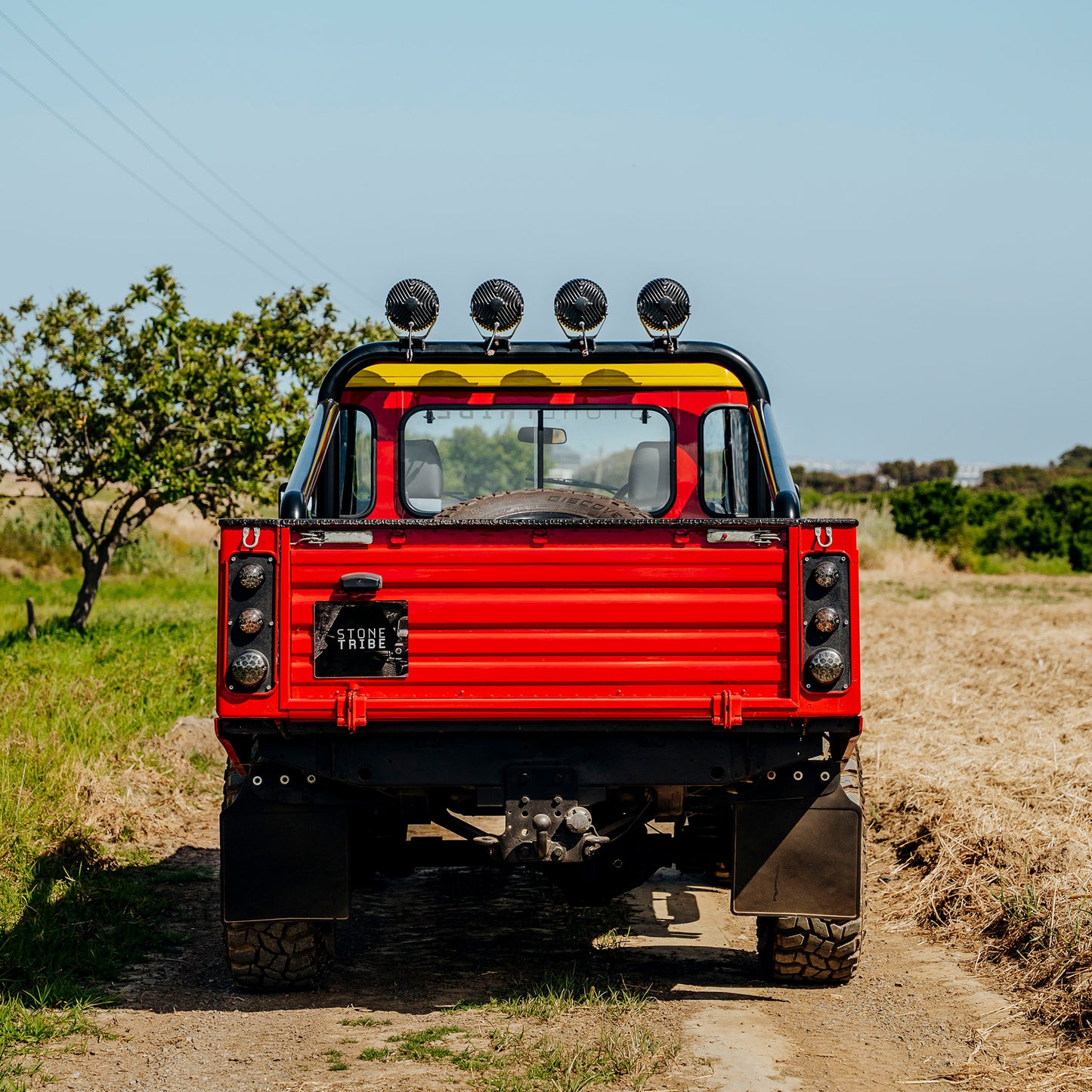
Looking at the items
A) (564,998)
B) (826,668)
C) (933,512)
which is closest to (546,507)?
(826,668)

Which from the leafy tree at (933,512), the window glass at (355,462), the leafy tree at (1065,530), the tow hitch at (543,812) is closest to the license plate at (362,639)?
the tow hitch at (543,812)

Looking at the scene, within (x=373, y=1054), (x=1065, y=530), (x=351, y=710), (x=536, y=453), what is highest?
(x=1065, y=530)

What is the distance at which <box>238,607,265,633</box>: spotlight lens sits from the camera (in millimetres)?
4891

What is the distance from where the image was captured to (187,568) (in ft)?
101

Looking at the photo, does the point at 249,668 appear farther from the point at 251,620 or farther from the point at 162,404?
the point at 162,404

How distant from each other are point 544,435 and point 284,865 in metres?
2.59

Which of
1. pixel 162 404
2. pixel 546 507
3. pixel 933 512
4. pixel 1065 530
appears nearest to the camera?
pixel 546 507

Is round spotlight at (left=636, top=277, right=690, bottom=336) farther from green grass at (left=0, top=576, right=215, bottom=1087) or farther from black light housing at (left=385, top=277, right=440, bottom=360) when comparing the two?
green grass at (left=0, top=576, right=215, bottom=1087)

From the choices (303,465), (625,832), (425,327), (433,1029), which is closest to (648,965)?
(625,832)

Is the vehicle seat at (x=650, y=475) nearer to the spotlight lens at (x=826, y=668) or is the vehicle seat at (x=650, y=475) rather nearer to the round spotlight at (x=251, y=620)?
the spotlight lens at (x=826, y=668)

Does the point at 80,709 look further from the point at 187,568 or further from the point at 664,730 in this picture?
the point at 187,568

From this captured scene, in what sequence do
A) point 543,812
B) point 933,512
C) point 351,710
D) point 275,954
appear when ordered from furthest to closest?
point 933,512 < point 275,954 < point 543,812 < point 351,710

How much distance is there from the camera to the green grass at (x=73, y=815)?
5.71 m

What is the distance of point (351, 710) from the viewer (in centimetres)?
487
